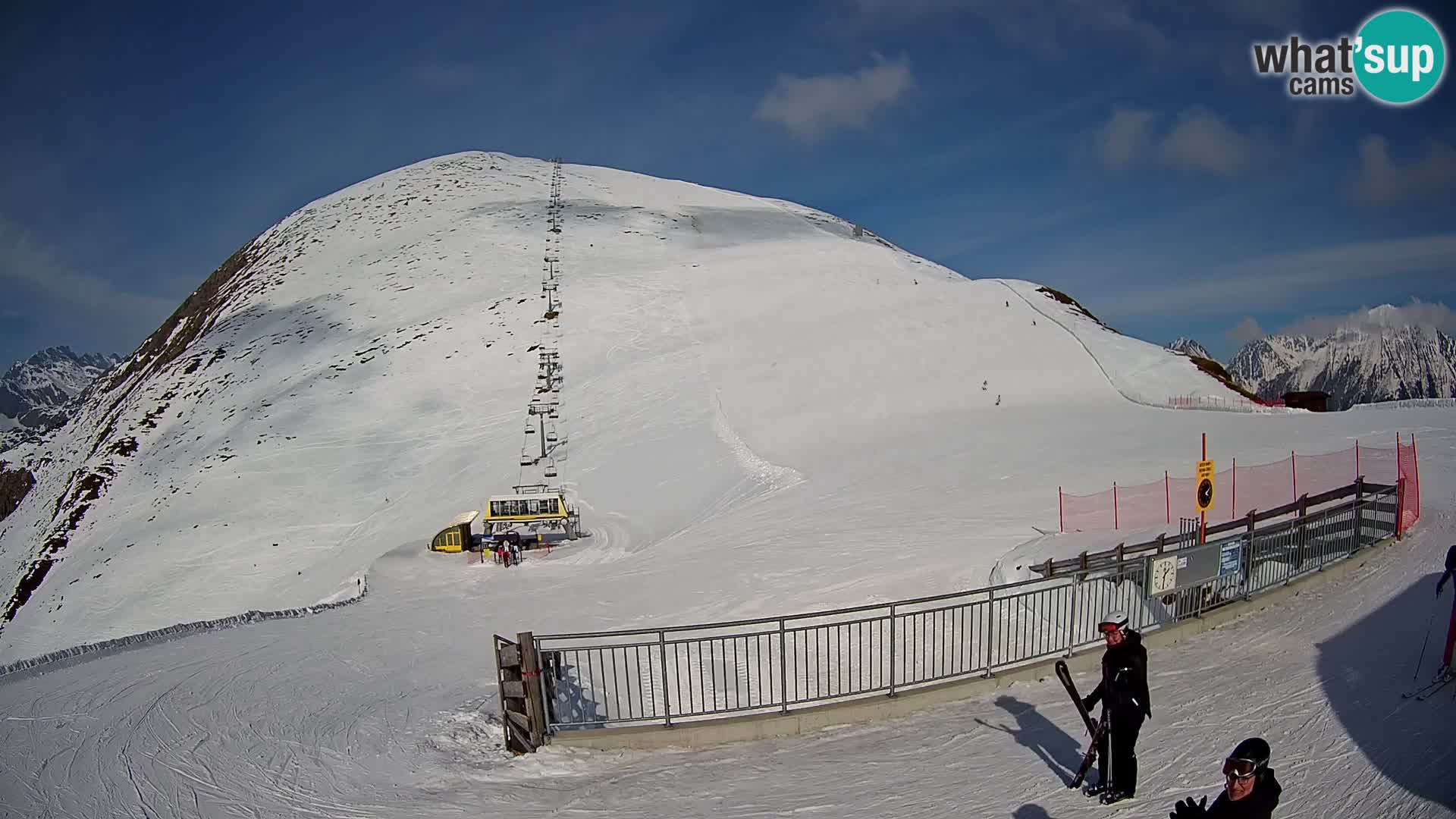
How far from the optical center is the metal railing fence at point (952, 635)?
10.1 m

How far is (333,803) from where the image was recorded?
911cm

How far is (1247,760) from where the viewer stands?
433 cm

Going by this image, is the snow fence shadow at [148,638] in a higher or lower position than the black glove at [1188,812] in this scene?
lower

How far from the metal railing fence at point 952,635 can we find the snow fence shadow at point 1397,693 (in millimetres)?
1688

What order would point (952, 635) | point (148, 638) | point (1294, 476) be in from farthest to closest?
point (1294, 476)
point (148, 638)
point (952, 635)

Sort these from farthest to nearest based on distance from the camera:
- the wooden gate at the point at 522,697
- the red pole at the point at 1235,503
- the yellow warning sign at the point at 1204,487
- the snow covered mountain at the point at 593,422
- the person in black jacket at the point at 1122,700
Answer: the snow covered mountain at the point at 593,422, the red pole at the point at 1235,503, the yellow warning sign at the point at 1204,487, the wooden gate at the point at 522,697, the person in black jacket at the point at 1122,700

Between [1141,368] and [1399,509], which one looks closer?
[1399,509]

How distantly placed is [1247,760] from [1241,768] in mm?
58

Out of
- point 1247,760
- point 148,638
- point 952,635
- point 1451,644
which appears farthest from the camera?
point 148,638

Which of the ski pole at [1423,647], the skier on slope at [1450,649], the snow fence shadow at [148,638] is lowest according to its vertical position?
Result: the snow fence shadow at [148,638]

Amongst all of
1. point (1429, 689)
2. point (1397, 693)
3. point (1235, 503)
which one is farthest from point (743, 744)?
point (1235, 503)

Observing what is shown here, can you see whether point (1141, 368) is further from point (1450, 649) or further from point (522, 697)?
point (522, 697)

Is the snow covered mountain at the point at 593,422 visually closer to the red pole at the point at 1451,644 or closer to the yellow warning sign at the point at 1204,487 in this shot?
the yellow warning sign at the point at 1204,487

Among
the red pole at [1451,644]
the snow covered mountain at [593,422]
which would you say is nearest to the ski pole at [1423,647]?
the red pole at [1451,644]
